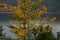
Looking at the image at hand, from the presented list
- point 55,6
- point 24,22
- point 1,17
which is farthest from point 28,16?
point 1,17

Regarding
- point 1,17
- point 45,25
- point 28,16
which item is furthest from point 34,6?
point 1,17

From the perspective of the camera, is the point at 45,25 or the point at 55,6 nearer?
Result: the point at 45,25

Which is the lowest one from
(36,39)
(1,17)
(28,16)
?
(1,17)

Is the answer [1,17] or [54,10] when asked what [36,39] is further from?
[1,17]

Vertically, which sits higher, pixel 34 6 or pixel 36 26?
pixel 34 6

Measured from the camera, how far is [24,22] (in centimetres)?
210

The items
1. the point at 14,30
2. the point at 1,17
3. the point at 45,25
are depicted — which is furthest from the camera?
the point at 1,17

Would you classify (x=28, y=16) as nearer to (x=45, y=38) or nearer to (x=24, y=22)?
(x=24, y=22)

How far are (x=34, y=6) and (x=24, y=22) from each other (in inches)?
8.6

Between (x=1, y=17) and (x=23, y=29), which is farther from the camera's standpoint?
(x=1, y=17)

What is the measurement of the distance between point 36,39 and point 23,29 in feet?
0.96

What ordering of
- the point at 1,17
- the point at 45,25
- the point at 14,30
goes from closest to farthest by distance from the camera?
1. the point at 14,30
2. the point at 45,25
3. the point at 1,17

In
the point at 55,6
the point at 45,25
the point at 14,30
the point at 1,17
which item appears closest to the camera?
the point at 14,30

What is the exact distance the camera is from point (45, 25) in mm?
2219
